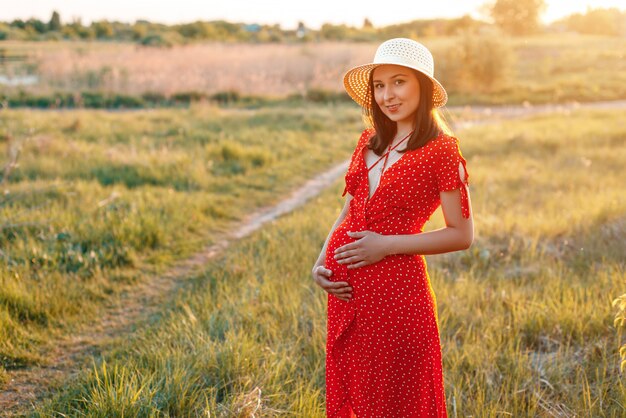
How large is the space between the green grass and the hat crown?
269 cm

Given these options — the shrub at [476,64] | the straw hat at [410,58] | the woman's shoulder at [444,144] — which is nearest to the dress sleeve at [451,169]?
the woman's shoulder at [444,144]

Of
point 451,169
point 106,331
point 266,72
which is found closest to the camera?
point 451,169

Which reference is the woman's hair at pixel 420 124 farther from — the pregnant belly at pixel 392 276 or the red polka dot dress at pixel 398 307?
the pregnant belly at pixel 392 276

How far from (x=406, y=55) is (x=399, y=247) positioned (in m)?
0.69

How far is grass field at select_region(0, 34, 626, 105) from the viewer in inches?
765

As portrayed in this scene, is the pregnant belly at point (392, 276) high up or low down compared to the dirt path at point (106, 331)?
up

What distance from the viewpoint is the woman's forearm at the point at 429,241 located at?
2.06m

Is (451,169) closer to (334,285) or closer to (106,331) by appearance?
(334,285)

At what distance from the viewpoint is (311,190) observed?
8148 mm

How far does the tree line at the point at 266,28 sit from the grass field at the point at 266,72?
16.0 ft

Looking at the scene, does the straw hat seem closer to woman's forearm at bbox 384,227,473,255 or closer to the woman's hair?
the woman's hair

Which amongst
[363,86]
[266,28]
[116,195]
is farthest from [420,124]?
[266,28]

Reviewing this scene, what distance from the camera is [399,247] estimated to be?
6.84 ft

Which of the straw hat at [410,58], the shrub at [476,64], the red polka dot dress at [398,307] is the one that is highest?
the shrub at [476,64]
